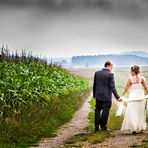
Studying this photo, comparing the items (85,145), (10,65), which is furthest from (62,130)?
(85,145)

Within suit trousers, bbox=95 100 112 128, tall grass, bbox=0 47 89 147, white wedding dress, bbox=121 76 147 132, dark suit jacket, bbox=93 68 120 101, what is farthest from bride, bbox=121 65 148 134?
tall grass, bbox=0 47 89 147

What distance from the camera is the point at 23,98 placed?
691 inches

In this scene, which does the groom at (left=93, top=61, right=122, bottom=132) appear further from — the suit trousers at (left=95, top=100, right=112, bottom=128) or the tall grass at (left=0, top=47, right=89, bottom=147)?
the tall grass at (left=0, top=47, right=89, bottom=147)

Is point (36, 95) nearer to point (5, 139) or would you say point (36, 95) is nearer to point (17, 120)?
point (17, 120)

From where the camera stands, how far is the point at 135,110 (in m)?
17.2

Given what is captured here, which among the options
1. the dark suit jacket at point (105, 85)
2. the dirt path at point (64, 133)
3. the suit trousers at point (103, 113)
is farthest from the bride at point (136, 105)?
the dirt path at point (64, 133)

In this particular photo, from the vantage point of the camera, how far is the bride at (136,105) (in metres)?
17.1

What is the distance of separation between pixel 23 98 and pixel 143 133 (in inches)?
166

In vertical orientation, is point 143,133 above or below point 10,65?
below

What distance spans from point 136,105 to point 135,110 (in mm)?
173

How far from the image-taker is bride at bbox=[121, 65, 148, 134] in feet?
56.0

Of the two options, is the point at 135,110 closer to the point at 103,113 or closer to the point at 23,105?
the point at 103,113

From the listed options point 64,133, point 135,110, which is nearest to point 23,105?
point 64,133

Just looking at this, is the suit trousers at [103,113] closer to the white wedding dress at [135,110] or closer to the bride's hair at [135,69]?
the white wedding dress at [135,110]
